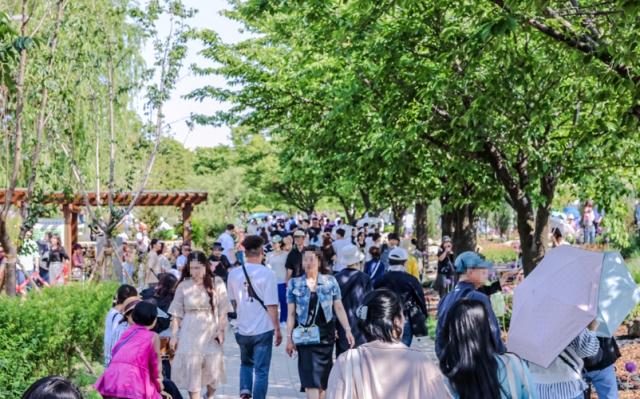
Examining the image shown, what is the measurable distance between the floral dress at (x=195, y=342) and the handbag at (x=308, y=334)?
39.2 inches

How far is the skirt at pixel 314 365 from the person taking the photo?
24.4 ft

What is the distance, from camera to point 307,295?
294 inches

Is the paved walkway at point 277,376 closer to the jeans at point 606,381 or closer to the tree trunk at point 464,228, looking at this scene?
the jeans at point 606,381

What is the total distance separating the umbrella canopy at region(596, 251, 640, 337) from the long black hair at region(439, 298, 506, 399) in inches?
76.7

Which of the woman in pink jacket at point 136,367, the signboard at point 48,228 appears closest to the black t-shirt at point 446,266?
the woman in pink jacket at point 136,367

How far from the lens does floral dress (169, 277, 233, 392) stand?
770 cm

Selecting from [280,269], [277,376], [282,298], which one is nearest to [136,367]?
[277,376]

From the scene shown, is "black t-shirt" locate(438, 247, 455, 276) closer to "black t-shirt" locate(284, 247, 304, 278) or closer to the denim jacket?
"black t-shirt" locate(284, 247, 304, 278)

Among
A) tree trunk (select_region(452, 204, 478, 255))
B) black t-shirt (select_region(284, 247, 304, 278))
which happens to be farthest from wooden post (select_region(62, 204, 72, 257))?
black t-shirt (select_region(284, 247, 304, 278))

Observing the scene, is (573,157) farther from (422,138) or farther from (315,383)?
(315,383)

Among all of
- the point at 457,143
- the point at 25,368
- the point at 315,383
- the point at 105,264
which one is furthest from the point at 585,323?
the point at 105,264

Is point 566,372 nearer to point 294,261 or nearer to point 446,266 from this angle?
point 294,261

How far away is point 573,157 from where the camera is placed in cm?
1130

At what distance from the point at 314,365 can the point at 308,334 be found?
1.10 ft
